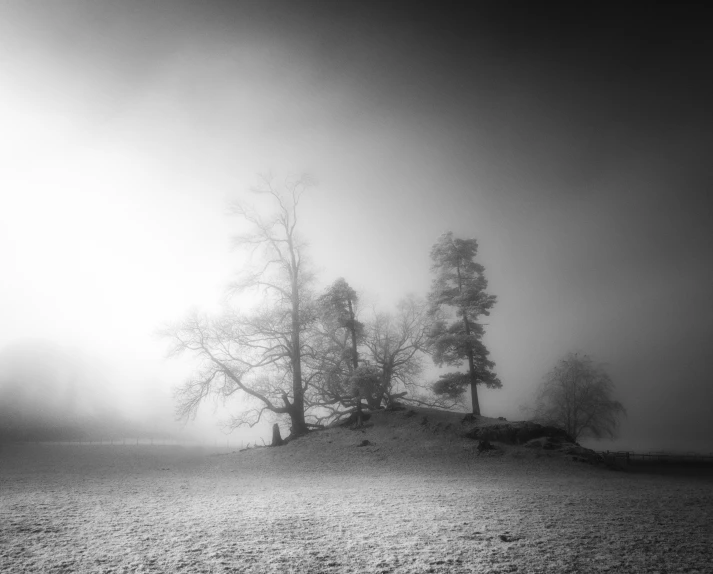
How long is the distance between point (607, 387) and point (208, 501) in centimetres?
3639

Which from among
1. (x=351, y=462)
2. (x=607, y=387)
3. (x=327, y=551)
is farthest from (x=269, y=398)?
(x=607, y=387)

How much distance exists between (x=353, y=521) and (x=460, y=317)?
1902 centimetres

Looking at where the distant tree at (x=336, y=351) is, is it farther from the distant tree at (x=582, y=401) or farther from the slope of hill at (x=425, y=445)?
the distant tree at (x=582, y=401)

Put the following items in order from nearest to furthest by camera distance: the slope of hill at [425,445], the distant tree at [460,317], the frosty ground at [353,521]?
the frosty ground at [353,521], the slope of hill at [425,445], the distant tree at [460,317]

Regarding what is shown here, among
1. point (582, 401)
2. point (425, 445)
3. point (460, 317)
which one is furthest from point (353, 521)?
point (582, 401)

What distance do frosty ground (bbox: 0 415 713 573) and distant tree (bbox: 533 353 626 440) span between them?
2033cm

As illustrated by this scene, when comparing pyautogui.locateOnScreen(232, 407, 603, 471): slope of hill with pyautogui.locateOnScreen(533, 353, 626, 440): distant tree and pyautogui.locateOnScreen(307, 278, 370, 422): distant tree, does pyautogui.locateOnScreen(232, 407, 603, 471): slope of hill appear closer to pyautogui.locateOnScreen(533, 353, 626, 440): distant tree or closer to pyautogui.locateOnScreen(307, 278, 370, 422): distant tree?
pyautogui.locateOnScreen(307, 278, 370, 422): distant tree

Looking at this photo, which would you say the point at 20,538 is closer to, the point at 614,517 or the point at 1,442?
the point at 614,517

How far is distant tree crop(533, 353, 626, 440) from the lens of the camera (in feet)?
109

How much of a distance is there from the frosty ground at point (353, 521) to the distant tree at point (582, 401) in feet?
66.7

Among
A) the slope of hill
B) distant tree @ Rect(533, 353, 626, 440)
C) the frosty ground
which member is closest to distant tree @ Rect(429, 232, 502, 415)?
the slope of hill

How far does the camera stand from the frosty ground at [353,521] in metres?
5.29

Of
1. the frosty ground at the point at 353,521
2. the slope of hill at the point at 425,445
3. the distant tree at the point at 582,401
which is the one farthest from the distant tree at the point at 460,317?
the distant tree at the point at 582,401

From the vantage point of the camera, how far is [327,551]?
566 cm
